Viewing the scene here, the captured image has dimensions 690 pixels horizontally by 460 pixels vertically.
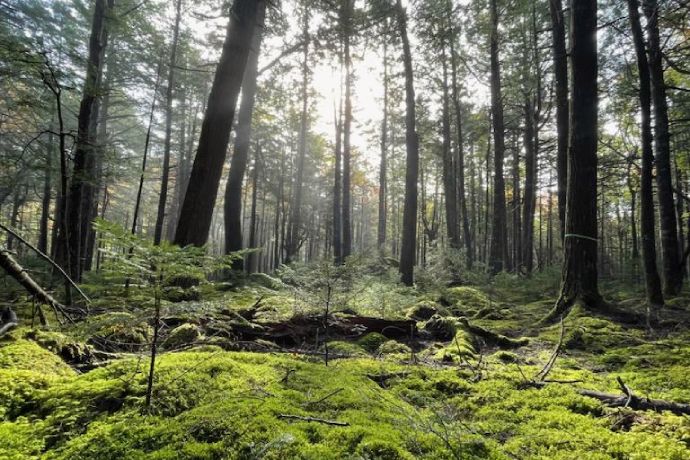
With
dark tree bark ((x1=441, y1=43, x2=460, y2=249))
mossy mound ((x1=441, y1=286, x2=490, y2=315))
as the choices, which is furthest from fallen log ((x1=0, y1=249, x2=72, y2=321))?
dark tree bark ((x1=441, y1=43, x2=460, y2=249))

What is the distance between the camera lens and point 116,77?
17.9m

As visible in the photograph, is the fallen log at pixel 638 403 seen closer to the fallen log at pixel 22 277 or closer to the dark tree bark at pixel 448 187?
the fallen log at pixel 22 277

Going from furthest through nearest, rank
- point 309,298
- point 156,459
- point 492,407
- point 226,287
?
1. point 226,287
2. point 309,298
3. point 492,407
4. point 156,459

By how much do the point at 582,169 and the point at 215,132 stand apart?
655 cm

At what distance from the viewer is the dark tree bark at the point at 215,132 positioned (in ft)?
20.6

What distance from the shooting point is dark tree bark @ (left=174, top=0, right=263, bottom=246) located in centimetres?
628

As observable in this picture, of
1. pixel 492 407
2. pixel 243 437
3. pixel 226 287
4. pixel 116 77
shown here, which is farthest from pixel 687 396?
pixel 116 77

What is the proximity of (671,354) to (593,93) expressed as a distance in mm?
4627

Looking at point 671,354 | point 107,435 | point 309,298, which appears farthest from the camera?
point 309,298

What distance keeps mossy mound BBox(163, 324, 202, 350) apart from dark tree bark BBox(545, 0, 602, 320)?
5.91 metres

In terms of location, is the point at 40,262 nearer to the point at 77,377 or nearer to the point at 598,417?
the point at 77,377

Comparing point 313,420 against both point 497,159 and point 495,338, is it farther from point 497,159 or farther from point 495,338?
point 497,159

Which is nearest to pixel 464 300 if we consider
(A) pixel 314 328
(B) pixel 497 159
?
(A) pixel 314 328

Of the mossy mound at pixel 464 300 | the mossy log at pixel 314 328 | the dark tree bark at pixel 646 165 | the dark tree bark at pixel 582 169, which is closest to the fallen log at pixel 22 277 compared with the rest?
the mossy log at pixel 314 328
